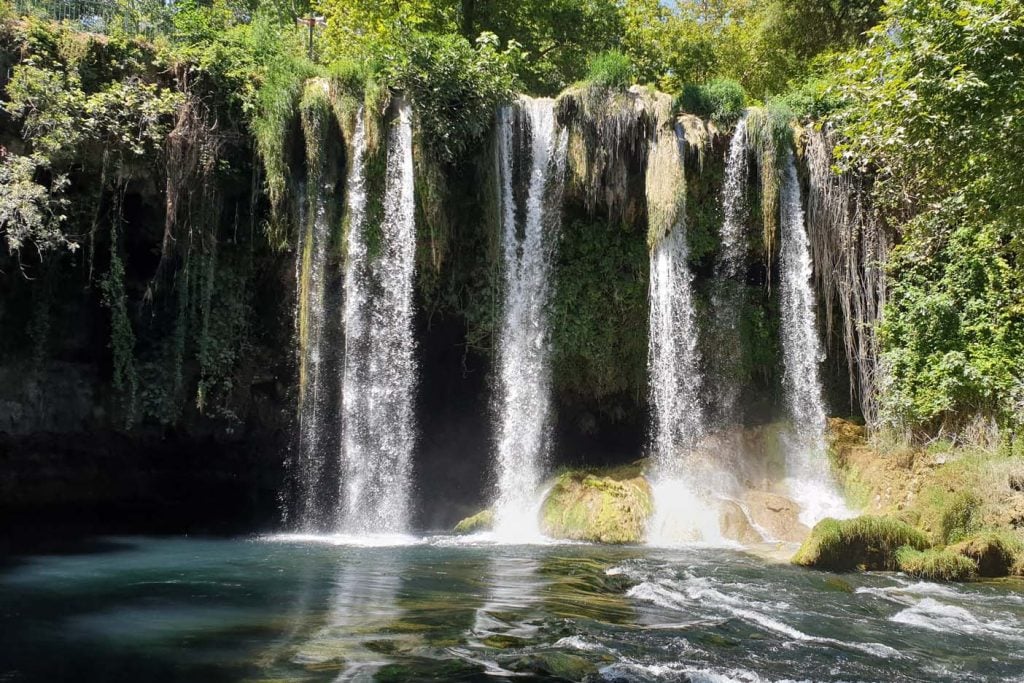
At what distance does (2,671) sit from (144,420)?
395 inches

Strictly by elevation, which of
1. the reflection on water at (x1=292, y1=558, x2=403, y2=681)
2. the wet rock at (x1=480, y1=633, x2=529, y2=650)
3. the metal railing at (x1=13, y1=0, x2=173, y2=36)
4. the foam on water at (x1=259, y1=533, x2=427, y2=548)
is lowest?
the wet rock at (x1=480, y1=633, x2=529, y2=650)

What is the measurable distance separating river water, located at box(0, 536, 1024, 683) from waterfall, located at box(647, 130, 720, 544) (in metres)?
4.17

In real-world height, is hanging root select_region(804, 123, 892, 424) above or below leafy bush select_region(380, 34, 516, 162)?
below

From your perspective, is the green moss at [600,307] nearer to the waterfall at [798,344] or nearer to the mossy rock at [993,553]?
the waterfall at [798,344]

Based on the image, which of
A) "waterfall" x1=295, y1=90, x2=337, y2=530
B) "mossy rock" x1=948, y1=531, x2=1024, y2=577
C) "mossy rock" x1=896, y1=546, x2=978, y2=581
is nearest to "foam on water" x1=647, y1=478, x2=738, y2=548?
"mossy rock" x1=896, y1=546, x2=978, y2=581

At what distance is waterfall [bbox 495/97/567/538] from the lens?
15164 millimetres

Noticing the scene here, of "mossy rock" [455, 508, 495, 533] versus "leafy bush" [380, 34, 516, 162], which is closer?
"mossy rock" [455, 508, 495, 533]

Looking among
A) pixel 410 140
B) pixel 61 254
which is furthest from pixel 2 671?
pixel 410 140

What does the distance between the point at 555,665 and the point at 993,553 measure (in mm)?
7323

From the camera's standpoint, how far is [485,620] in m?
6.89

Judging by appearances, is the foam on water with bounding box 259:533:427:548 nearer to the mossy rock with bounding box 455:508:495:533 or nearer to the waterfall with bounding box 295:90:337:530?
the waterfall with bounding box 295:90:337:530

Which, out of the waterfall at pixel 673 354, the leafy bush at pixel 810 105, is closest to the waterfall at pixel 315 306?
the waterfall at pixel 673 354

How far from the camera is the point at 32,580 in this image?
8.65 meters

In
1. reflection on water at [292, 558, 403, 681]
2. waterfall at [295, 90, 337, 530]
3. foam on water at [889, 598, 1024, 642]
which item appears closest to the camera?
reflection on water at [292, 558, 403, 681]
